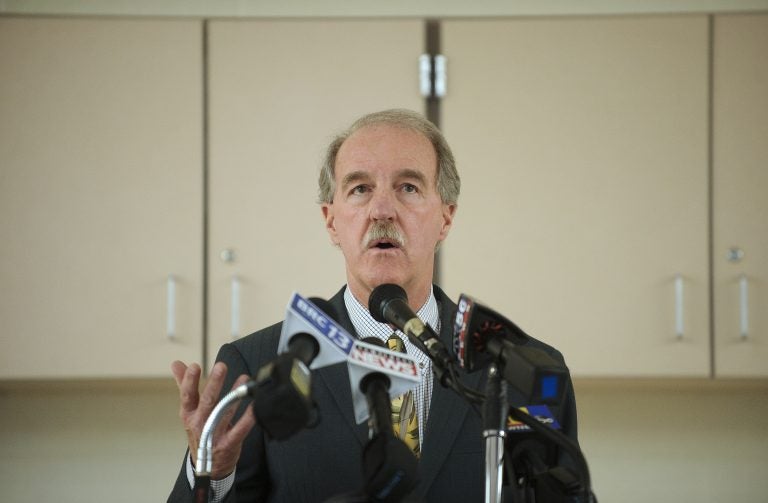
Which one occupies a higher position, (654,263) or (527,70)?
(527,70)

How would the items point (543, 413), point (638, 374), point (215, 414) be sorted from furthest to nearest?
point (638, 374), point (543, 413), point (215, 414)

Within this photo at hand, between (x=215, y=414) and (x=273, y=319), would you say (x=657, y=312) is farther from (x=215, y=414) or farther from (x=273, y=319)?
(x=215, y=414)

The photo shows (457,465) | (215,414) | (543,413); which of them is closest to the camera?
(215,414)

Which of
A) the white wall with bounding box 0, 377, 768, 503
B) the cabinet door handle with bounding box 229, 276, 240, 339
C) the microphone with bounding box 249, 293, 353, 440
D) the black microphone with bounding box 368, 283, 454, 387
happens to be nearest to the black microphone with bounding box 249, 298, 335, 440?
the microphone with bounding box 249, 293, 353, 440

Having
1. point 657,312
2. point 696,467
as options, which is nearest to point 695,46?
point 657,312

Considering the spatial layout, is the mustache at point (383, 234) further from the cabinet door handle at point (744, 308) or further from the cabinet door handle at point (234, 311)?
the cabinet door handle at point (744, 308)

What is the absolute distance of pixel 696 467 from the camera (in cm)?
249

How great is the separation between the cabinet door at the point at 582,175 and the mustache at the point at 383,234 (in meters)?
0.85

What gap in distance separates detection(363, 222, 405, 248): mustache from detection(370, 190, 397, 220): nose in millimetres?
12

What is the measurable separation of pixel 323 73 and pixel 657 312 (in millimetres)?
1146

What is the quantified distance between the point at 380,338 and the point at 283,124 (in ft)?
3.66

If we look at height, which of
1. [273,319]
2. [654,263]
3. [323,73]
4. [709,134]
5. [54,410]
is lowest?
[54,410]

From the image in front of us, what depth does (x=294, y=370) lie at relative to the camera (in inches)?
25.3

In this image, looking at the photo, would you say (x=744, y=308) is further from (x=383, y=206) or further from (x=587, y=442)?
(x=383, y=206)
